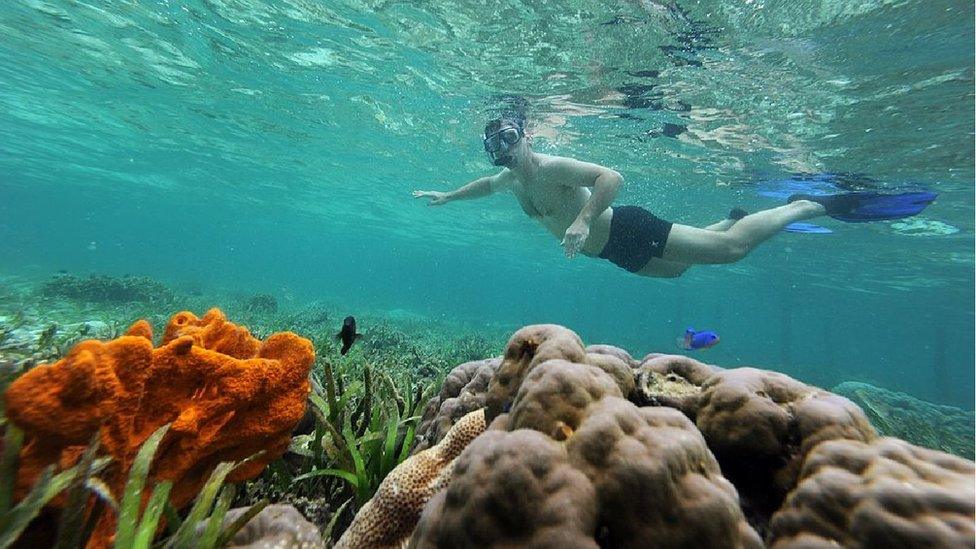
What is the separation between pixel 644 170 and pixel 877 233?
14565 mm

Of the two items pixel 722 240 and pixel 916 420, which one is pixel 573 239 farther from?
pixel 916 420

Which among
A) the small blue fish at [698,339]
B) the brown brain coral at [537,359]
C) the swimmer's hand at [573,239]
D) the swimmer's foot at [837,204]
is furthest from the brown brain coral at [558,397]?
the swimmer's foot at [837,204]

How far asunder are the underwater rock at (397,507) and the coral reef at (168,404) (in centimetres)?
78

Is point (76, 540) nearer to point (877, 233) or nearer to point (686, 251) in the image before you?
point (686, 251)

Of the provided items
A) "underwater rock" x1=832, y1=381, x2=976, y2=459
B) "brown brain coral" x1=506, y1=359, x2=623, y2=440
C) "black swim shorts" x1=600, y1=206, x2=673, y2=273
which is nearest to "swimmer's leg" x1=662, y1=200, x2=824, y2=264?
"black swim shorts" x1=600, y1=206, x2=673, y2=273

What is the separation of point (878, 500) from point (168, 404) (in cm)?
332

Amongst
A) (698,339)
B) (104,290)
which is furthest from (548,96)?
(104,290)

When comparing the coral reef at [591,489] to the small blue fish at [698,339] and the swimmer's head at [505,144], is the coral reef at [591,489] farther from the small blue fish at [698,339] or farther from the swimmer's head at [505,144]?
the swimmer's head at [505,144]

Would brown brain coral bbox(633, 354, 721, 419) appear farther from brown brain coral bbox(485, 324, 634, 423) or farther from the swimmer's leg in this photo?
the swimmer's leg

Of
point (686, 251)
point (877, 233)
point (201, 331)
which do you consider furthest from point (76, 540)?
point (877, 233)

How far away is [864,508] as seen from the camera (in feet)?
4.69

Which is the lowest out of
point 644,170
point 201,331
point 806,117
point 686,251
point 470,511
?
point 201,331

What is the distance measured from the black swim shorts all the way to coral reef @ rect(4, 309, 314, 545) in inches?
292

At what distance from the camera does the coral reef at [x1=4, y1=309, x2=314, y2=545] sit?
1.75 m
